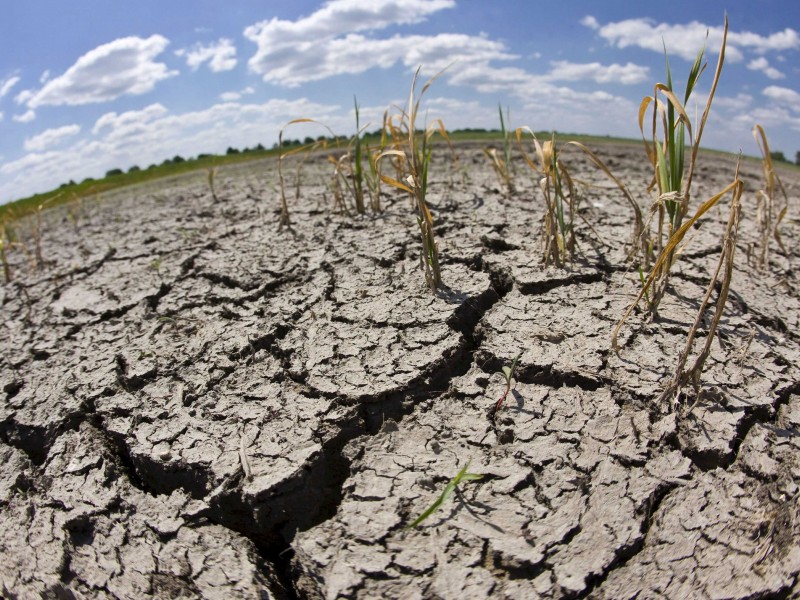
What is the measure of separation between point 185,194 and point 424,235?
3.47m

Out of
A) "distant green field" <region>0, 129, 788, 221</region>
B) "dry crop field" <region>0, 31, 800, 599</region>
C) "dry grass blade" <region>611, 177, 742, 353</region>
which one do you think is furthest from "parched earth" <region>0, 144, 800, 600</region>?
"distant green field" <region>0, 129, 788, 221</region>

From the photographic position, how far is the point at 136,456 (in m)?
1.63

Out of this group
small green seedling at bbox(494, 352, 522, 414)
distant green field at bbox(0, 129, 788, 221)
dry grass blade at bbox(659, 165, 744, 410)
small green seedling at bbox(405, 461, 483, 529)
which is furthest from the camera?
distant green field at bbox(0, 129, 788, 221)

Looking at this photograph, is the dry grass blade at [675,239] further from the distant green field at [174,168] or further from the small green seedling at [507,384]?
the distant green field at [174,168]

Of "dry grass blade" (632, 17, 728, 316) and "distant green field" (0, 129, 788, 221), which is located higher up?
"distant green field" (0, 129, 788, 221)

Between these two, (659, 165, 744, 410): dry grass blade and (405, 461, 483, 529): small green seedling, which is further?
(659, 165, 744, 410): dry grass blade

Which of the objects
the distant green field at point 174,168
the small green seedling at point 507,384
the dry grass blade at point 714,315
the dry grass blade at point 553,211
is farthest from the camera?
the distant green field at point 174,168

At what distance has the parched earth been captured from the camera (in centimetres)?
122

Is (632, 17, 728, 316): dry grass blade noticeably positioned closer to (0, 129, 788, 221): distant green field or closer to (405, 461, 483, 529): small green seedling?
(405, 461, 483, 529): small green seedling

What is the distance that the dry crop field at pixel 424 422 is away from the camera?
123 cm

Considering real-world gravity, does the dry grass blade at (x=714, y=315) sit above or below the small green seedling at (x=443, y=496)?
above

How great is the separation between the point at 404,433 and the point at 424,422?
66 millimetres

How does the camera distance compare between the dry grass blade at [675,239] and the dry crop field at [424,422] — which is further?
the dry grass blade at [675,239]

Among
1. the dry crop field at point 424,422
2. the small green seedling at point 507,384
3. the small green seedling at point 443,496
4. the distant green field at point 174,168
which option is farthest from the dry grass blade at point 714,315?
the distant green field at point 174,168
